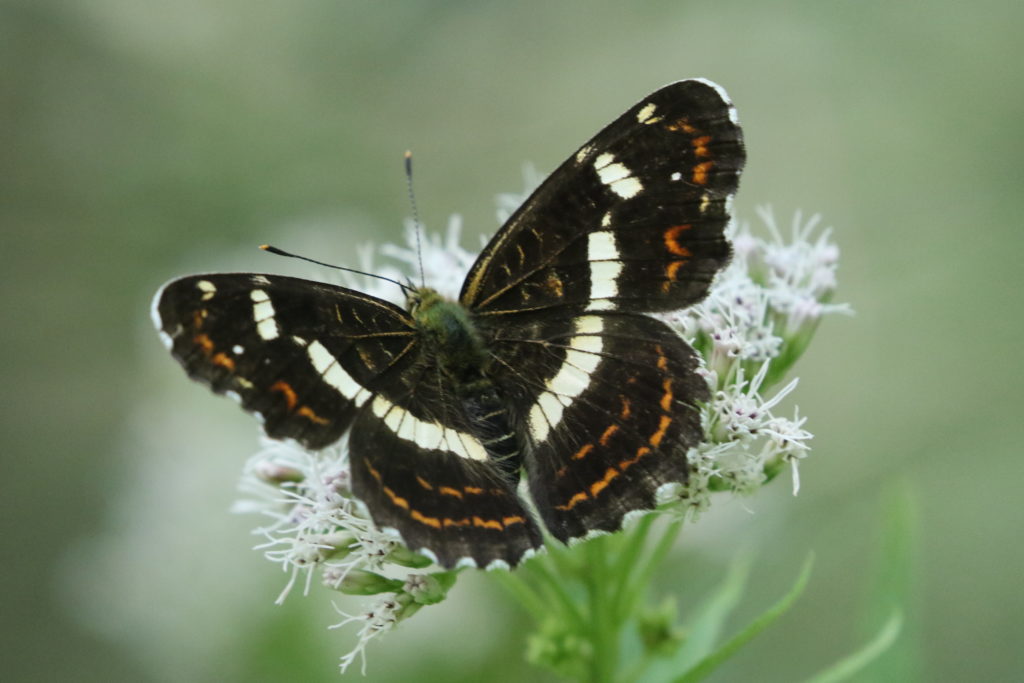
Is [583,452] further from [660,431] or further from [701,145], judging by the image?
[701,145]

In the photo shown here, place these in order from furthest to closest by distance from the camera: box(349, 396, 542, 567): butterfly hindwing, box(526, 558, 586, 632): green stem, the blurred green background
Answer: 1. the blurred green background
2. box(526, 558, 586, 632): green stem
3. box(349, 396, 542, 567): butterfly hindwing

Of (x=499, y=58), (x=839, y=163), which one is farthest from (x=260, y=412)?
(x=499, y=58)

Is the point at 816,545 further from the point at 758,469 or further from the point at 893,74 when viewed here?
the point at 893,74

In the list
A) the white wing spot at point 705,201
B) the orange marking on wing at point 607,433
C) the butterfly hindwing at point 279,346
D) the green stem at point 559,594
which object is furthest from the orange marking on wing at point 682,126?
the green stem at point 559,594

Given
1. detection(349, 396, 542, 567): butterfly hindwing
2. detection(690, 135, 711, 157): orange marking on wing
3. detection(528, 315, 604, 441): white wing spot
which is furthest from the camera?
detection(528, 315, 604, 441): white wing spot

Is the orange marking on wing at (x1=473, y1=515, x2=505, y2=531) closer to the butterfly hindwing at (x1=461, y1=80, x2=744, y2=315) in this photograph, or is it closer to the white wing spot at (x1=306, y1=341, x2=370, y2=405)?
the white wing spot at (x1=306, y1=341, x2=370, y2=405)

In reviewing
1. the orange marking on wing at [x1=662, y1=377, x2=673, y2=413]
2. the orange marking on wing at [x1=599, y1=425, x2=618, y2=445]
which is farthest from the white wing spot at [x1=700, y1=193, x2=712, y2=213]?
the orange marking on wing at [x1=599, y1=425, x2=618, y2=445]

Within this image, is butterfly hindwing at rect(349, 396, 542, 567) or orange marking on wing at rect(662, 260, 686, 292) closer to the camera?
butterfly hindwing at rect(349, 396, 542, 567)

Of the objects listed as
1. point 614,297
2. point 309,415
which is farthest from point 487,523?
point 614,297
